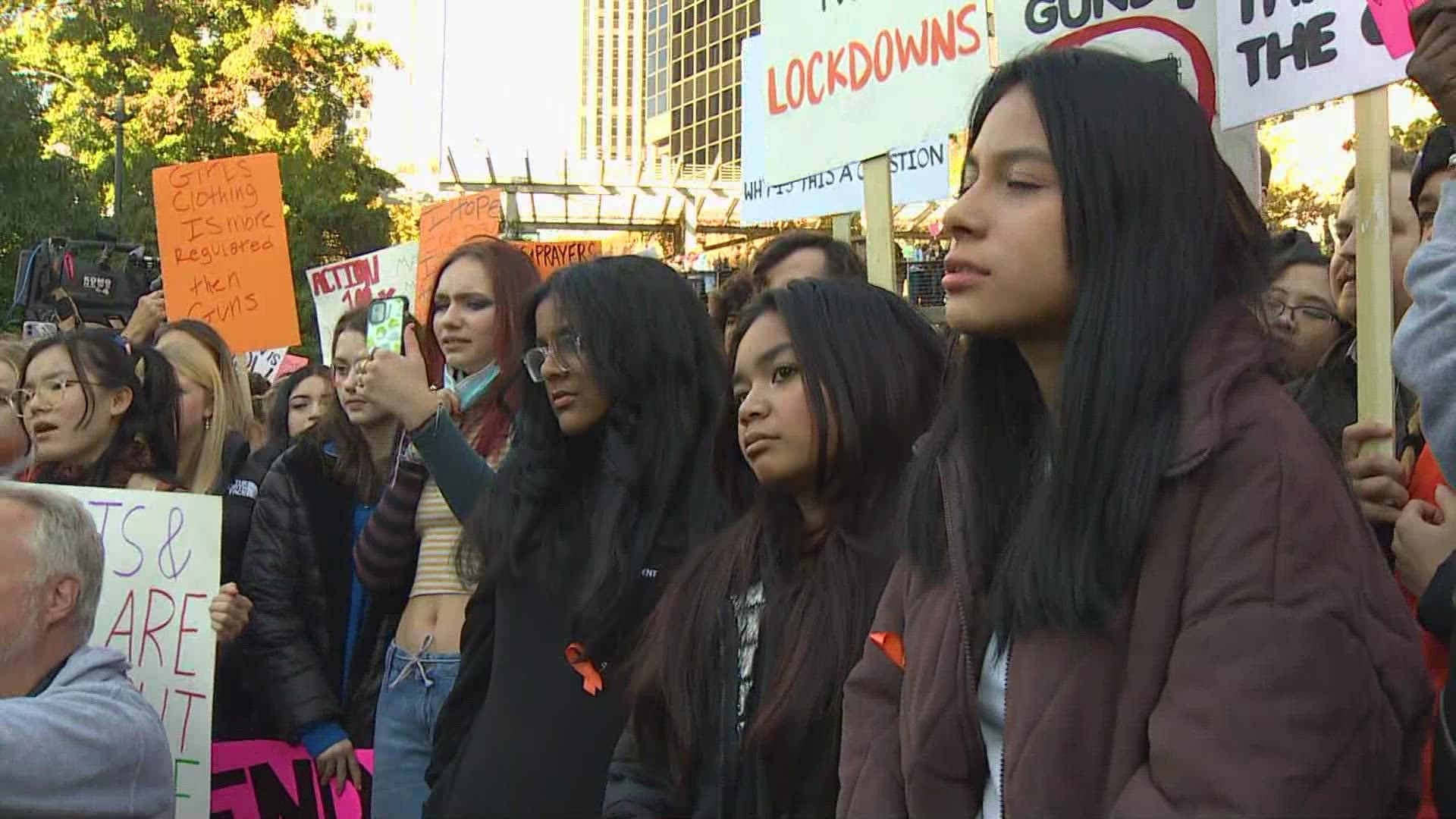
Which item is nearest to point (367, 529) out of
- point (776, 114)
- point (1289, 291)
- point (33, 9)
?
point (776, 114)

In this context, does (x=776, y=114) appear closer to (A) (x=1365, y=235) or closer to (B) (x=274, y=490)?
(B) (x=274, y=490)

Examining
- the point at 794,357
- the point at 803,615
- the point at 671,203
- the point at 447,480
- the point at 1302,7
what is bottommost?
the point at 803,615

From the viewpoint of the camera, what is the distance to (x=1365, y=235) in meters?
2.21

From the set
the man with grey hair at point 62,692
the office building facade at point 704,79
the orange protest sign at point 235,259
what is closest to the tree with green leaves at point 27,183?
the orange protest sign at point 235,259

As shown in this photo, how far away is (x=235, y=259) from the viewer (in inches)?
237

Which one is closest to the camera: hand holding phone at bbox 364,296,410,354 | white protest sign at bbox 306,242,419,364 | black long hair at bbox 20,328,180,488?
hand holding phone at bbox 364,296,410,354

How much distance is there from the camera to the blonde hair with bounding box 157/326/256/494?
410 centimetres

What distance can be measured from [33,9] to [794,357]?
2613 centimetres

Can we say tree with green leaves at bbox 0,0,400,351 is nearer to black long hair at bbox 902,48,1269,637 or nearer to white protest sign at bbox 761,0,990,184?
white protest sign at bbox 761,0,990,184

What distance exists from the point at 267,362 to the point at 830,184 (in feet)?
16.1

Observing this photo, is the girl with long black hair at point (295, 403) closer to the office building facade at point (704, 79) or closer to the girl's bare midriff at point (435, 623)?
the girl's bare midriff at point (435, 623)

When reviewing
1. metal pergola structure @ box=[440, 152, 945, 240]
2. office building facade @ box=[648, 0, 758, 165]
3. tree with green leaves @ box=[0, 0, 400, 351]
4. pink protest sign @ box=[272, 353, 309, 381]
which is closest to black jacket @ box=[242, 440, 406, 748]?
pink protest sign @ box=[272, 353, 309, 381]

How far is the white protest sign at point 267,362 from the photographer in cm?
833

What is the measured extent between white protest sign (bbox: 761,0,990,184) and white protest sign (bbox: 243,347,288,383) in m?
5.00
